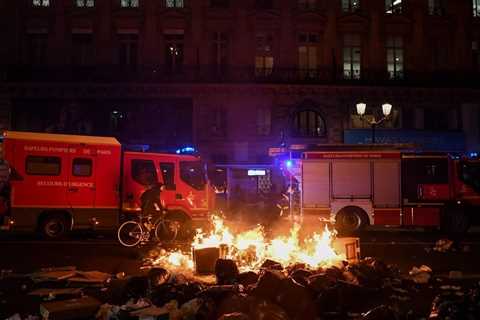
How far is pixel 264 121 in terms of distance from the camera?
34594mm

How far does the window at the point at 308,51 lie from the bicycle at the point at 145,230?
2142cm

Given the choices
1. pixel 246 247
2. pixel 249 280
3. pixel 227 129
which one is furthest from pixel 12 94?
pixel 249 280

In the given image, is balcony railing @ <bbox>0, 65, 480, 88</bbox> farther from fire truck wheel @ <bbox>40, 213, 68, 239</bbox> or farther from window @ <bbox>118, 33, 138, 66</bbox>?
fire truck wheel @ <bbox>40, 213, 68, 239</bbox>

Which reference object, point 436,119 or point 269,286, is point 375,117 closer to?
point 436,119

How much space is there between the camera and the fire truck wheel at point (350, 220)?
63.5 ft

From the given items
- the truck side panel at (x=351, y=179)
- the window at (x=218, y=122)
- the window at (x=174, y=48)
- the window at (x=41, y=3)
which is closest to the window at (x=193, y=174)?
the truck side panel at (x=351, y=179)

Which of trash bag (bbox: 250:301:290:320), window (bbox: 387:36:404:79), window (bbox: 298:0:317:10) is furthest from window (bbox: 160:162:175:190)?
window (bbox: 387:36:404:79)

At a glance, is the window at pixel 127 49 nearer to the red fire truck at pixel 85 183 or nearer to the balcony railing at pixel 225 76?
the balcony railing at pixel 225 76

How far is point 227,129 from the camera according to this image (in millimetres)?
34312

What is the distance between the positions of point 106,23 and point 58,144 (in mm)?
19708

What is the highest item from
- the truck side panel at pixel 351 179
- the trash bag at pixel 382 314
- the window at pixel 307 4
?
the window at pixel 307 4

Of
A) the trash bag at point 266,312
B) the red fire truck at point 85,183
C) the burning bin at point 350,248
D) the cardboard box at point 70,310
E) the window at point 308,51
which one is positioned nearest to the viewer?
the trash bag at point 266,312

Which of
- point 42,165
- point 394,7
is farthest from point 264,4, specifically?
point 42,165

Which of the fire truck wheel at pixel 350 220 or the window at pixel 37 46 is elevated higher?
the window at pixel 37 46
